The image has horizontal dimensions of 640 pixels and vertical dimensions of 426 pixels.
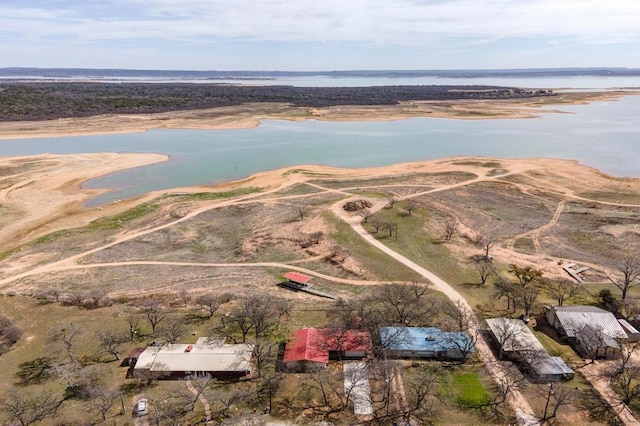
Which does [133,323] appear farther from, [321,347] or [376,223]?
Result: [376,223]

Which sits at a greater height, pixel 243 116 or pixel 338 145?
pixel 243 116

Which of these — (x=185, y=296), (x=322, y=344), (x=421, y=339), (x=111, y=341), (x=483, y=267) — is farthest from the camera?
(x=483, y=267)

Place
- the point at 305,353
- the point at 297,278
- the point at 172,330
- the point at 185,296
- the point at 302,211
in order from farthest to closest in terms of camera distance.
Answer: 1. the point at 302,211
2. the point at 297,278
3. the point at 185,296
4. the point at 172,330
5. the point at 305,353

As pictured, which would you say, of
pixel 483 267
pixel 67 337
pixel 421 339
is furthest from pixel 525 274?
pixel 67 337

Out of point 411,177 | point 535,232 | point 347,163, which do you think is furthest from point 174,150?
point 535,232

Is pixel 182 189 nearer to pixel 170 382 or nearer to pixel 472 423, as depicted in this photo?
pixel 170 382

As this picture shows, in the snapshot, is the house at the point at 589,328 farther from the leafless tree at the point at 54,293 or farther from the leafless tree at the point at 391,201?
the leafless tree at the point at 54,293
